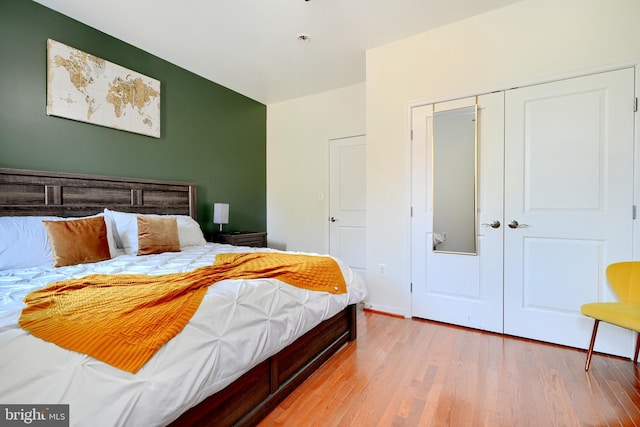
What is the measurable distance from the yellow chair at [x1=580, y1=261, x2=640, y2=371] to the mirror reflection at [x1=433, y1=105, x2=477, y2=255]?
0.90 m

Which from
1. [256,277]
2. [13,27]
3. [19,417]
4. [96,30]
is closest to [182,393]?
[19,417]

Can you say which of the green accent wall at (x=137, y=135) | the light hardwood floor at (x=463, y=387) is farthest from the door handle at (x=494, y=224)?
the green accent wall at (x=137, y=135)

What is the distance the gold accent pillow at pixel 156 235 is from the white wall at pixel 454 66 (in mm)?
1984

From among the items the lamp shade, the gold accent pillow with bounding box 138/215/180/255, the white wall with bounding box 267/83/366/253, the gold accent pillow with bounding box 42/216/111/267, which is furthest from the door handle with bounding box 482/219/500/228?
the gold accent pillow with bounding box 42/216/111/267

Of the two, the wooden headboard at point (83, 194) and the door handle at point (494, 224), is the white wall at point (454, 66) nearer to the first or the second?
the door handle at point (494, 224)

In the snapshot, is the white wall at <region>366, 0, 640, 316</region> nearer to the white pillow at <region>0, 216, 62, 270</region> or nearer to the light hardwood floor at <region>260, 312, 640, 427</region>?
the light hardwood floor at <region>260, 312, 640, 427</region>

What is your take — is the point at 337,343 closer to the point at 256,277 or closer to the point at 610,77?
the point at 256,277

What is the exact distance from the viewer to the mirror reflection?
8.68ft

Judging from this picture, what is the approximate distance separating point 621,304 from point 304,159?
3.76m

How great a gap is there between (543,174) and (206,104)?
3820 millimetres

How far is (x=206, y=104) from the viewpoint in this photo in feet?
12.5

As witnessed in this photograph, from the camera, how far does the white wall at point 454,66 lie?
217 centimetres

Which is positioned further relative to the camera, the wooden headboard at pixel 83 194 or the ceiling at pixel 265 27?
the ceiling at pixel 265 27

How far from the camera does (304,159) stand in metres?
4.54
